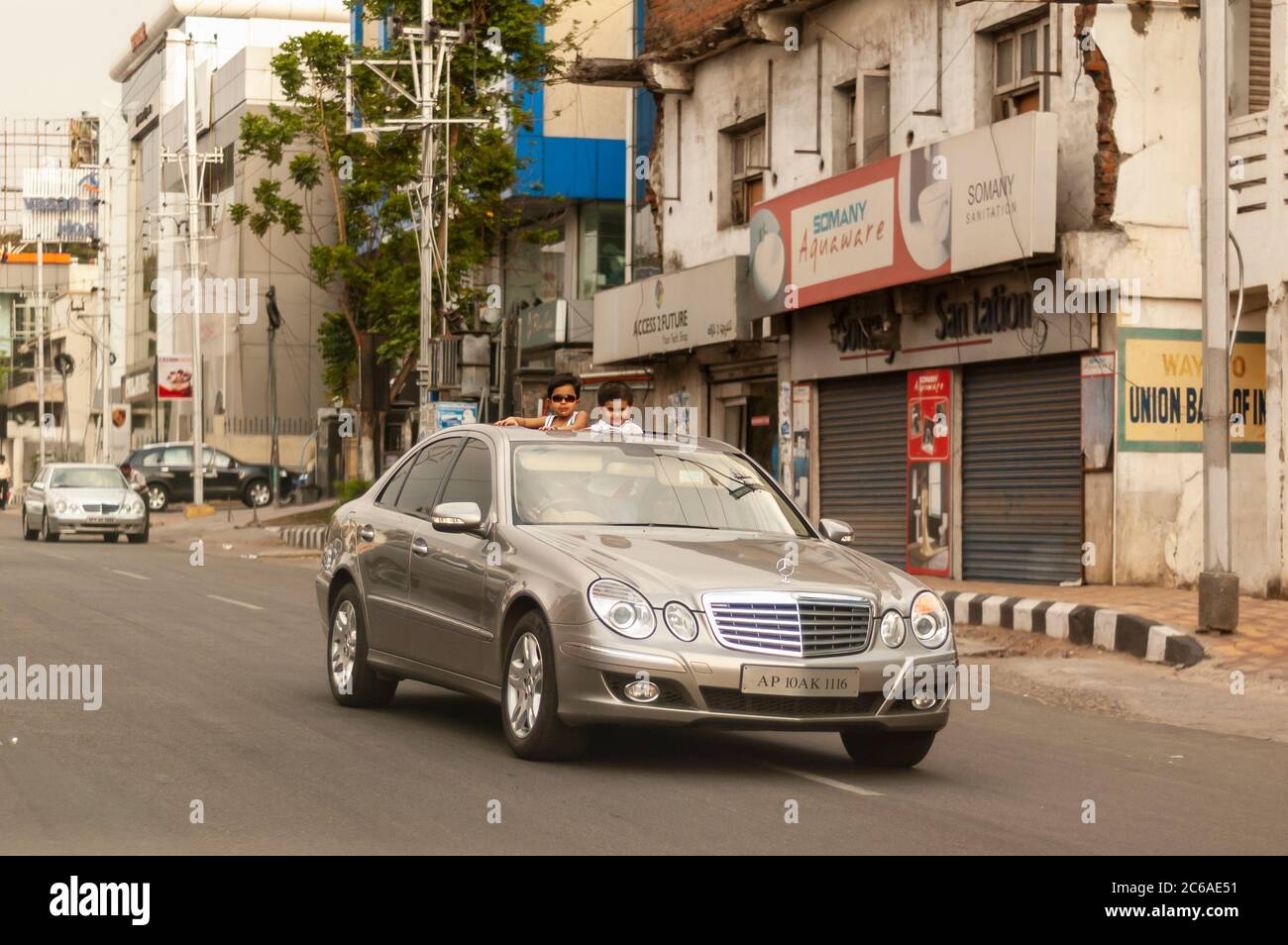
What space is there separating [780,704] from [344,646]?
11.8 feet

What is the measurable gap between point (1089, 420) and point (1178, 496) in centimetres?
117

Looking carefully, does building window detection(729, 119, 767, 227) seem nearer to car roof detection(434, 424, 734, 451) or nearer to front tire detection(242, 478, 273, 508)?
car roof detection(434, 424, 734, 451)

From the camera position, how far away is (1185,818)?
8.33m

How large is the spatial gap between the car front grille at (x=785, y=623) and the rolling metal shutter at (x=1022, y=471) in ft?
39.1

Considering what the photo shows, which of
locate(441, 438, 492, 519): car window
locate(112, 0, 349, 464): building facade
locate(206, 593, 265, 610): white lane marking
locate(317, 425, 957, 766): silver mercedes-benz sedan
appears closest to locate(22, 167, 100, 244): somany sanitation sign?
locate(112, 0, 349, 464): building facade

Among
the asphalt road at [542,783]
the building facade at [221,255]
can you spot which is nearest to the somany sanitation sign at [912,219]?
the asphalt road at [542,783]

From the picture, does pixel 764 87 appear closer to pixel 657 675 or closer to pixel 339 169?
pixel 339 169

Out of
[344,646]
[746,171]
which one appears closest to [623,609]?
[344,646]

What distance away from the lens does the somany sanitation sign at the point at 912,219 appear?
771 inches

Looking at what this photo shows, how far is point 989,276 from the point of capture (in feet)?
71.1

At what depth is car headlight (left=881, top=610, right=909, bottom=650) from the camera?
873 centimetres

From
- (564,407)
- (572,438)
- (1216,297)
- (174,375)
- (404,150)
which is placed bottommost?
(572,438)

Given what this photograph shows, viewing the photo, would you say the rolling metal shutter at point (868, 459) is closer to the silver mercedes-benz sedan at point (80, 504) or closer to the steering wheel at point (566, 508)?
the steering wheel at point (566, 508)

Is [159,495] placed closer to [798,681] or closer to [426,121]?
[426,121]
